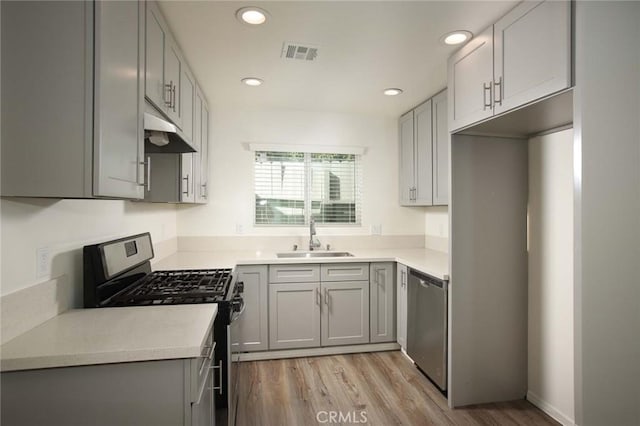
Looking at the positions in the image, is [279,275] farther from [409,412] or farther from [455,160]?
[455,160]

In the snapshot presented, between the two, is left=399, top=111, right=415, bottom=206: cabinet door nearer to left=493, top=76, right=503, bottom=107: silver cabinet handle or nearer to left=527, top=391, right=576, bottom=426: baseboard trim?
left=493, top=76, right=503, bottom=107: silver cabinet handle

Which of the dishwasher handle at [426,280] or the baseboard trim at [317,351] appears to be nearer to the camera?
the dishwasher handle at [426,280]

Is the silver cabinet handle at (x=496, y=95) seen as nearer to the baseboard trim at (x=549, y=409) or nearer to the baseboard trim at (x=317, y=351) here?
the baseboard trim at (x=549, y=409)

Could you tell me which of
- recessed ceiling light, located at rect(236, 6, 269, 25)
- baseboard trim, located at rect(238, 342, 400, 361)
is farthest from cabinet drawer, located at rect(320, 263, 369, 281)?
recessed ceiling light, located at rect(236, 6, 269, 25)

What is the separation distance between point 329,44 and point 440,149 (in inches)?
51.3

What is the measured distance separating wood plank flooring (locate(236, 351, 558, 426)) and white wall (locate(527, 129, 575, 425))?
0.18 m

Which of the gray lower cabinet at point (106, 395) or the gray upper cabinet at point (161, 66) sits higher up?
the gray upper cabinet at point (161, 66)

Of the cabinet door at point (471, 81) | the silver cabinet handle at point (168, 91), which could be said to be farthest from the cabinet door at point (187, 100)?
the cabinet door at point (471, 81)

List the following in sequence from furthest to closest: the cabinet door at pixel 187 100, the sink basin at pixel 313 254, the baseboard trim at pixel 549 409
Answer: the sink basin at pixel 313 254, the cabinet door at pixel 187 100, the baseboard trim at pixel 549 409

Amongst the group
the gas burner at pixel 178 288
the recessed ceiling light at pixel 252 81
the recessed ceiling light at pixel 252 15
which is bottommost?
the gas burner at pixel 178 288

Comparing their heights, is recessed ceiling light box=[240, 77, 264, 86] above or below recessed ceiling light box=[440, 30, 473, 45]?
above

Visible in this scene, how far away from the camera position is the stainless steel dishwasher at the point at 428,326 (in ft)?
7.38

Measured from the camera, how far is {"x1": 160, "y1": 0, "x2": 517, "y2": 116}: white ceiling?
1.68 m

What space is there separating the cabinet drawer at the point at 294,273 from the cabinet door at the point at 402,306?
0.73 metres
